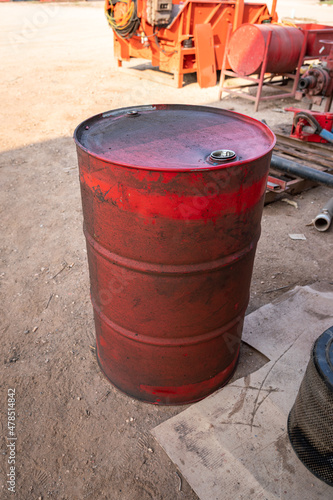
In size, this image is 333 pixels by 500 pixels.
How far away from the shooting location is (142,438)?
2109 millimetres

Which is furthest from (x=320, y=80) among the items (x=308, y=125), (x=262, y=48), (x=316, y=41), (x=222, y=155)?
(x=222, y=155)

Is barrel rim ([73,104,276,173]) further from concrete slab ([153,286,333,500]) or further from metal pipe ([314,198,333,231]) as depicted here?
metal pipe ([314,198,333,231])

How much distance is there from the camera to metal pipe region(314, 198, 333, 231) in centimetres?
387

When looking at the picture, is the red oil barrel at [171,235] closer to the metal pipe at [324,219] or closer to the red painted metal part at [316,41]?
the metal pipe at [324,219]

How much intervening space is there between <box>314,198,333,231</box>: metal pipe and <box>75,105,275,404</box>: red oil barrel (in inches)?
84.4

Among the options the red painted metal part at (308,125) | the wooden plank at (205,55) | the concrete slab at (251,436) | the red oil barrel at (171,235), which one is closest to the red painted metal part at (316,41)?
the wooden plank at (205,55)

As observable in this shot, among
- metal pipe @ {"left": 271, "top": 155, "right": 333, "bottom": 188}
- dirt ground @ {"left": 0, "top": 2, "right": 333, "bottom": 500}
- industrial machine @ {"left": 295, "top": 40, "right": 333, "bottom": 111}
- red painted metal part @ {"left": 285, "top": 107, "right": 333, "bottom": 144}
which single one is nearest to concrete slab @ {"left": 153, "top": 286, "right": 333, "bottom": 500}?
dirt ground @ {"left": 0, "top": 2, "right": 333, "bottom": 500}

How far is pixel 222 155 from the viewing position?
1646 millimetres

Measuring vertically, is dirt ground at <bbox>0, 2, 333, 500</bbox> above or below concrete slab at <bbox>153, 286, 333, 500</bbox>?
below

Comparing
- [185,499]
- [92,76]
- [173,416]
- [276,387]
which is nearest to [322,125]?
[276,387]

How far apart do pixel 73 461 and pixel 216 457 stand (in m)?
0.75

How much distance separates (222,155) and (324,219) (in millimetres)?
2659

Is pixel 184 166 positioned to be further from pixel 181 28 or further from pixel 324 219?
pixel 181 28

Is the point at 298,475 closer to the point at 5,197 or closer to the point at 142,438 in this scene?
the point at 142,438
